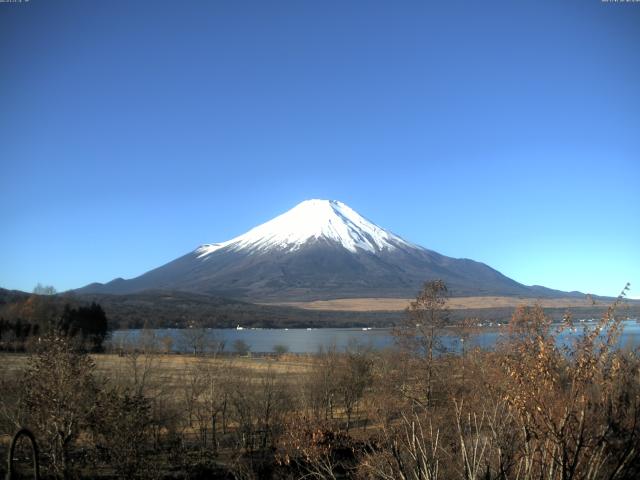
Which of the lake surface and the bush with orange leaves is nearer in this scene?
the bush with orange leaves

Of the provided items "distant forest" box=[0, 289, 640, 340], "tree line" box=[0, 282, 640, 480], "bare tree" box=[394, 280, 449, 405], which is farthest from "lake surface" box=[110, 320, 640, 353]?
"distant forest" box=[0, 289, 640, 340]

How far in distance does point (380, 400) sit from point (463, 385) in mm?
3622

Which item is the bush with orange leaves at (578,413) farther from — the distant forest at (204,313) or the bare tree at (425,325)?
the distant forest at (204,313)

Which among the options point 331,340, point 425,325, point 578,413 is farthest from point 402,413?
point 331,340

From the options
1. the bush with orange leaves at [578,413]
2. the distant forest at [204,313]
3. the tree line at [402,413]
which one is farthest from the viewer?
the distant forest at [204,313]

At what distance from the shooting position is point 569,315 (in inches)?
309

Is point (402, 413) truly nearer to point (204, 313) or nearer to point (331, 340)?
point (331, 340)

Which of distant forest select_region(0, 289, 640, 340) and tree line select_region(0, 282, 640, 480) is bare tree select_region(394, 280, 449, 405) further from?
distant forest select_region(0, 289, 640, 340)

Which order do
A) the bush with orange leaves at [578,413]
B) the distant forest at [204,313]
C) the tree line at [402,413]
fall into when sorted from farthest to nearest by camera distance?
the distant forest at [204,313] → the tree line at [402,413] → the bush with orange leaves at [578,413]

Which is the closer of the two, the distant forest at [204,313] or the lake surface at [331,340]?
the lake surface at [331,340]

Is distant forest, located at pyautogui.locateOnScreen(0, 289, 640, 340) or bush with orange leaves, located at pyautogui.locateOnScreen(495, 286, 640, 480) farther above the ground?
bush with orange leaves, located at pyautogui.locateOnScreen(495, 286, 640, 480)

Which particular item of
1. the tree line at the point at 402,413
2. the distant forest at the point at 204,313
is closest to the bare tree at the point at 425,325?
the tree line at the point at 402,413

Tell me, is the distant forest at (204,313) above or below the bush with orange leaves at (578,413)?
below

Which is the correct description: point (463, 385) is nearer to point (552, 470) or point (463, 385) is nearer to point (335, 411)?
point (335, 411)
